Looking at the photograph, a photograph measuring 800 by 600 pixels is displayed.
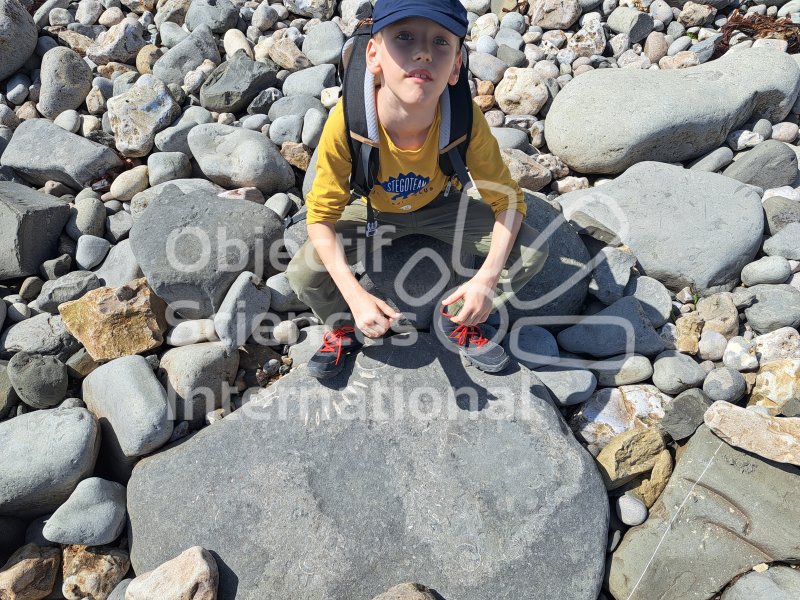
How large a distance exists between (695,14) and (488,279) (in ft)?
13.0

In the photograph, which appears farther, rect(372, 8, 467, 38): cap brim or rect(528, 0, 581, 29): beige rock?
rect(528, 0, 581, 29): beige rock

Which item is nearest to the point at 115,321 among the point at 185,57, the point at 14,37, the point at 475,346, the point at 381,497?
the point at 381,497

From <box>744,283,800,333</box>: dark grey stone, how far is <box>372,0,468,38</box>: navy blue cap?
8.12 feet

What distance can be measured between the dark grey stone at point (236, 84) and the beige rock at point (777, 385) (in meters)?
4.12

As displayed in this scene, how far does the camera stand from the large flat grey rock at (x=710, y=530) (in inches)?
110

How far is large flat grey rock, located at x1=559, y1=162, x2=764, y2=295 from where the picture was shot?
3.77 meters

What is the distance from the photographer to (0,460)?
9.71 ft

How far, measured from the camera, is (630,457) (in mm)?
3082

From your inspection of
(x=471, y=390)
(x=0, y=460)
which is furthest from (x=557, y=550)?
(x=0, y=460)

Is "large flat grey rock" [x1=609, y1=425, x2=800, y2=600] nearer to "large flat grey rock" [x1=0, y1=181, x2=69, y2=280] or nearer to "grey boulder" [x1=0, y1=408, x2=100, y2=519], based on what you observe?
"grey boulder" [x1=0, y1=408, x2=100, y2=519]

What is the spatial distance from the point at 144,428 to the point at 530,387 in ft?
6.64

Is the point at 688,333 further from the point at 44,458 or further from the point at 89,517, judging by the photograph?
the point at 44,458

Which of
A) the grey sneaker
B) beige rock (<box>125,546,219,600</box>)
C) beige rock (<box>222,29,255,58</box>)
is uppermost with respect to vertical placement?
beige rock (<box>222,29,255,58</box>)

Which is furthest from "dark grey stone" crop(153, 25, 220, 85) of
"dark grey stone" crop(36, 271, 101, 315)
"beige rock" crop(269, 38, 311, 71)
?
"dark grey stone" crop(36, 271, 101, 315)
